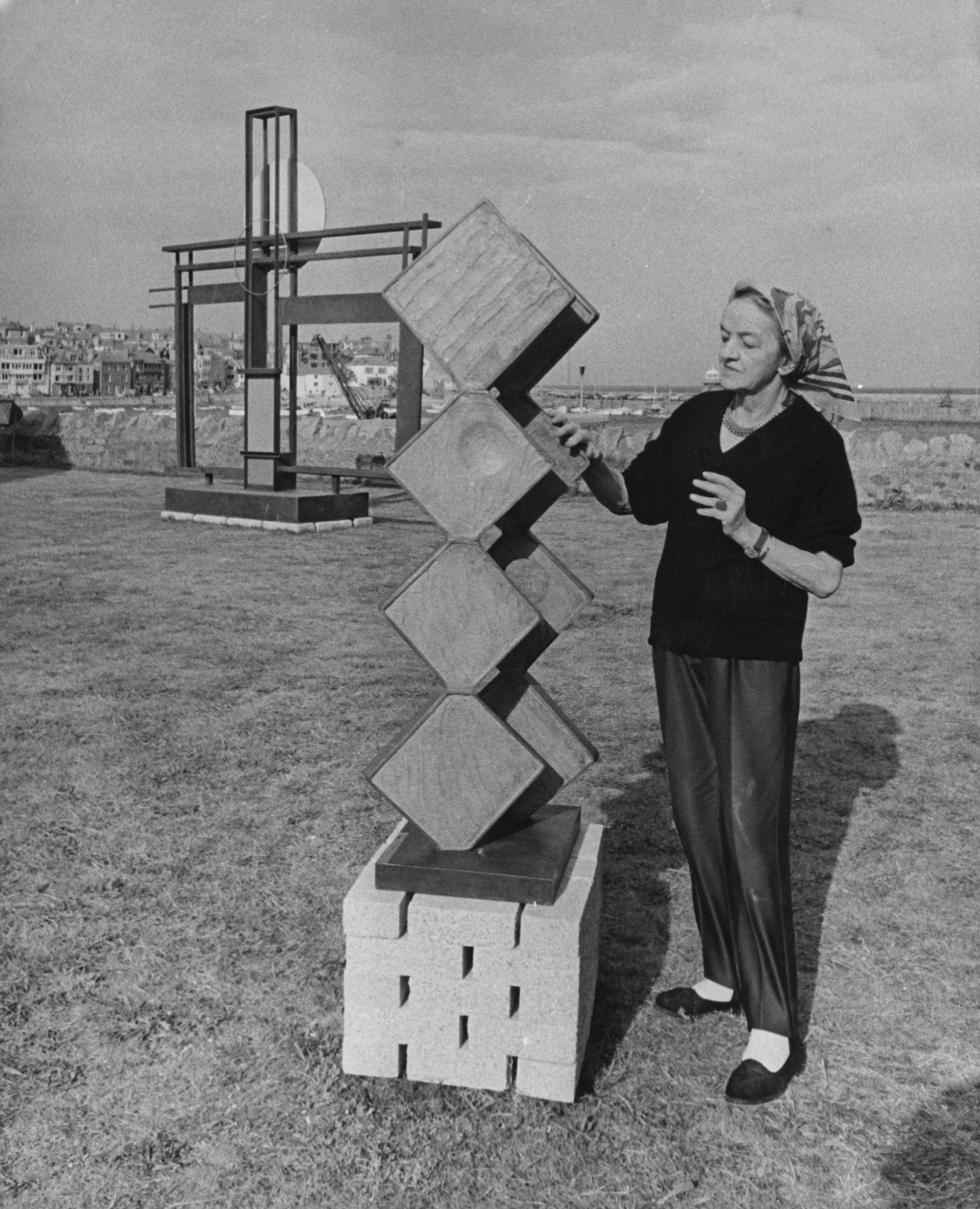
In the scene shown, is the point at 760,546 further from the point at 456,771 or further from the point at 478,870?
the point at 478,870

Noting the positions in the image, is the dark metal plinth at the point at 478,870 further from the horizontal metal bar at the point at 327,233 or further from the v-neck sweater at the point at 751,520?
the horizontal metal bar at the point at 327,233

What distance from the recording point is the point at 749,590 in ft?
8.89

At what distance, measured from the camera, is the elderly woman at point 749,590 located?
261 centimetres

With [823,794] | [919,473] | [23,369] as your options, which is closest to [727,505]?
[823,794]

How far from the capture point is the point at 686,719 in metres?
Result: 2.88

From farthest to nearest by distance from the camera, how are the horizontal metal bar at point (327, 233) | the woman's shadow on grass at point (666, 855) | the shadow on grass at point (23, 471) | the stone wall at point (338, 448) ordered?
the shadow on grass at point (23, 471) < the stone wall at point (338, 448) < the horizontal metal bar at point (327, 233) < the woman's shadow on grass at point (666, 855)

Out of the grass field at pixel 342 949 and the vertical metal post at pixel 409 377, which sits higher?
the vertical metal post at pixel 409 377

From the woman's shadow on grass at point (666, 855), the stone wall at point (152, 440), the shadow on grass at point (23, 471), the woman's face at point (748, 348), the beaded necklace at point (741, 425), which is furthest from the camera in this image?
the stone wall at point (152, 440)

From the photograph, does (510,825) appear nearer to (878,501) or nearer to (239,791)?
(239,791)

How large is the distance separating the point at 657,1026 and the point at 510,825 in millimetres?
729

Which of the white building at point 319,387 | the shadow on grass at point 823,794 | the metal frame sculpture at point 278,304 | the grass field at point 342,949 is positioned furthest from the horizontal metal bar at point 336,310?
the white building at point 319,387

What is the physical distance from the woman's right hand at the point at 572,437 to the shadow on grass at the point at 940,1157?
1775mm

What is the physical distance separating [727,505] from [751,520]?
184mm

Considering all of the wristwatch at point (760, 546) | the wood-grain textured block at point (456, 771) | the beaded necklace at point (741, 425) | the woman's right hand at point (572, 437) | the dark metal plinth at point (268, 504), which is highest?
the beaded necklace at point (741, 425)
